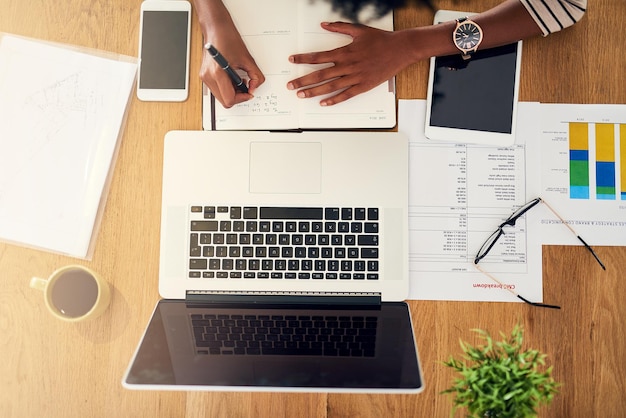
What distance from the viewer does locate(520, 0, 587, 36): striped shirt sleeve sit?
Answer: 846 mm

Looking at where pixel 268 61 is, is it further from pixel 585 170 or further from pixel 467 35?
pixel 585 170

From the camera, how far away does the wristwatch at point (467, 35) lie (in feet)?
2.78

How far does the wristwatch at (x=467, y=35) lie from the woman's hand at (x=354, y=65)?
97mm

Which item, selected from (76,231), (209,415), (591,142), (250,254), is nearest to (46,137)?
(76,231)

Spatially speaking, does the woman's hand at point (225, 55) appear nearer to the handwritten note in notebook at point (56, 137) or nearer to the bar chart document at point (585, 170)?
the handwritten note in notebook at point (56, 137)

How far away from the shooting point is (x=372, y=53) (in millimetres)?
854

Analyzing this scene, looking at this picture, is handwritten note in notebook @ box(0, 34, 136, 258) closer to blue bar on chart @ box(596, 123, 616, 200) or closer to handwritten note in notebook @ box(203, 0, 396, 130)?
handwritten note in notebook @ box(203, 0, 396, 130)

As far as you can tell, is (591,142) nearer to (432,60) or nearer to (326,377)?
(432,60)

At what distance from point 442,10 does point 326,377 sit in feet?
2.28

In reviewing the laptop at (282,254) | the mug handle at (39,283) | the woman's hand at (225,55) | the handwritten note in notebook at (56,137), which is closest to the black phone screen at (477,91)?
the laptop at (282,254)

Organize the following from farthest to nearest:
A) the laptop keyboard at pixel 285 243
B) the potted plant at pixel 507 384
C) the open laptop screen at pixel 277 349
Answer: the laptop keyboard at pixel 285 243
the open laptop screen at pixel 277 349
the potted plant at pixel 507 384

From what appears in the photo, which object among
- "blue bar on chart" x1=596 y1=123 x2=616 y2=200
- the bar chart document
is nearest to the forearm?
the bar chart document

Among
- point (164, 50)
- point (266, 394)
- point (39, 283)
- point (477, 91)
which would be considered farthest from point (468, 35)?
point (39, 283)

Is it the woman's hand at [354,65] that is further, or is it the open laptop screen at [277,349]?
the woman's hand at [354,65]
